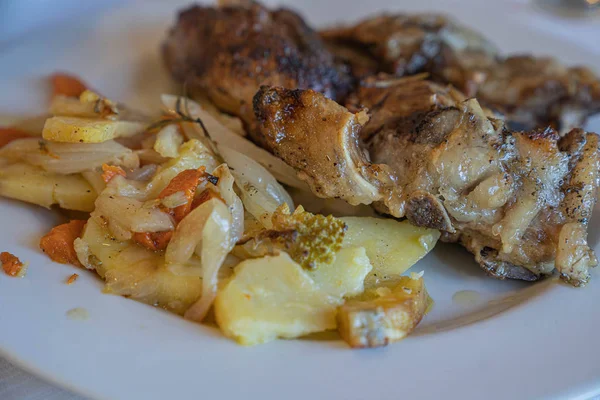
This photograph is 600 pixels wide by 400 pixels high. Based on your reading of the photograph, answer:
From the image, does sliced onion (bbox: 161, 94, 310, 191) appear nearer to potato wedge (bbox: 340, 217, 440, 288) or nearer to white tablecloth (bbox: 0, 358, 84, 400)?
potato wedge (bbox: 340, 217, 440, 288)

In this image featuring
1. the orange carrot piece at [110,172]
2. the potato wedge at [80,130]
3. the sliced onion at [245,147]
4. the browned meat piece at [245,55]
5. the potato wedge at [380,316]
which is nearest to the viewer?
the potato wedge at [380,316]

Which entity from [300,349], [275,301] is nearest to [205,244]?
[275,301]

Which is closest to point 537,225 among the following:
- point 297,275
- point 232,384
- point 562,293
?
point 562,293

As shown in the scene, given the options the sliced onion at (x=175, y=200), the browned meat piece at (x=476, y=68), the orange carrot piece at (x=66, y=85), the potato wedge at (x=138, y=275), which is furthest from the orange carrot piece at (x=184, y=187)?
the browned meat piece at (x=476, y=68)

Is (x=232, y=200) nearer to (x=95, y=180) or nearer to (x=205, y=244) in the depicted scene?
(x=205, y=244)

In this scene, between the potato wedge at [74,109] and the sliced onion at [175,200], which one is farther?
the potato wedge at [74,109]

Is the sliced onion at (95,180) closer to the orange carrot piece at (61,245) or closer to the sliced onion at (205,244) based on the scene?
the orange carrot piece at (61,245)

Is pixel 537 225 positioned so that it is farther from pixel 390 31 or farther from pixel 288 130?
pixel 390 31
